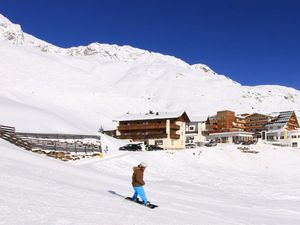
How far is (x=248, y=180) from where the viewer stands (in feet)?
159

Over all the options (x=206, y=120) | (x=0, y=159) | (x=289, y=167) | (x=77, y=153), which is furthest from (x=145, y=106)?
(x=0, y=159)

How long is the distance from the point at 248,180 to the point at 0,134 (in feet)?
→ 89.7

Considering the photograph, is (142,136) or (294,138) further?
(294,138)

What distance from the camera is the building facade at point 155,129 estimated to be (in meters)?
88.0

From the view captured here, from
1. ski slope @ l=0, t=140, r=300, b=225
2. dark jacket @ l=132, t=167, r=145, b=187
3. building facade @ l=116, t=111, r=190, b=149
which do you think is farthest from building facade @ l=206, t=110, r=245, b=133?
dark jacket @ l=132, t=167, r=145, b=187

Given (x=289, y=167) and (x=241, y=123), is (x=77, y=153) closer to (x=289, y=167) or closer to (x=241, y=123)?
(x=289, y=167)

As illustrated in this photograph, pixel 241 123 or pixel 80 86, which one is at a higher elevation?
pixel 80 86

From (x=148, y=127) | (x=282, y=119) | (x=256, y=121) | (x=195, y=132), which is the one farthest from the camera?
(x=256, y=121)

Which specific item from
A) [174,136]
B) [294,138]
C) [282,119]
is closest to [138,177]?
[174,136]

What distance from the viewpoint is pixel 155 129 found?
3511 inches

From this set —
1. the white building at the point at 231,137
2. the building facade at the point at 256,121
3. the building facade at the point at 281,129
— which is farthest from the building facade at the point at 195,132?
the building facade at the point at 256,121

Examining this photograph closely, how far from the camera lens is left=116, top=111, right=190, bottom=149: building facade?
8800 cm

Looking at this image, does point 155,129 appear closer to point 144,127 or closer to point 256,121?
point 144,127

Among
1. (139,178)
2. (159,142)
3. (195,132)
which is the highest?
(195,132)
